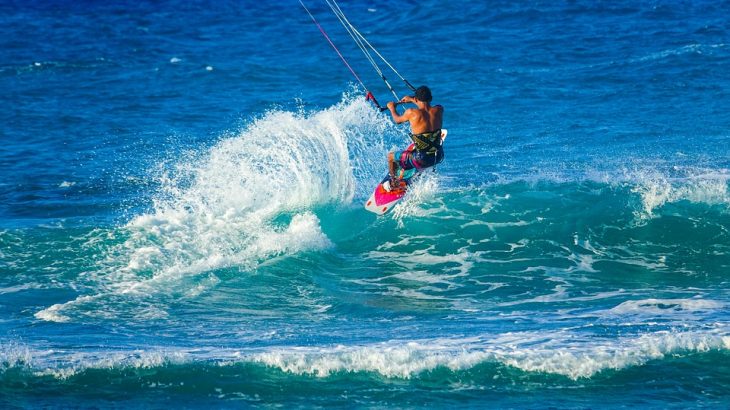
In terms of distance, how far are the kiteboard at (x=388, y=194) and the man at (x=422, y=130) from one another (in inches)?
17.4

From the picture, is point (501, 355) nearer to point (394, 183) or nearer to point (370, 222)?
point (394, 183)

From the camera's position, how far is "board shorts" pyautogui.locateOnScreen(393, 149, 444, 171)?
15.1 meters

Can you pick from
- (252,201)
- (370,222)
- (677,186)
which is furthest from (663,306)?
(252,201)

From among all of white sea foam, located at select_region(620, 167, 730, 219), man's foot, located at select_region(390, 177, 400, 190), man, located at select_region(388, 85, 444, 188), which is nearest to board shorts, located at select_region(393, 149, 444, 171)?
man, located at select_region(388, 85, 444, 188)

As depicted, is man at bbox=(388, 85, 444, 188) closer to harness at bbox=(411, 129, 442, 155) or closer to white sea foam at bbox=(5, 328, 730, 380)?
harness at bbox=(411, 129, 442, 155)

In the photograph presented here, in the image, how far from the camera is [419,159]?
1510cm

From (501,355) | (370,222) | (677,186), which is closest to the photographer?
(501,355)

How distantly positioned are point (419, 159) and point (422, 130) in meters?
0.63

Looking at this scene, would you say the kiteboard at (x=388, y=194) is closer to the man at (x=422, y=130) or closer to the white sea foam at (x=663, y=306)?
the man at (x=422, y=130)

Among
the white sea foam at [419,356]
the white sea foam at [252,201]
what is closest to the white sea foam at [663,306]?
the white sea foam at [419,356]

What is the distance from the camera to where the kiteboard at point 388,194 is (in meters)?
16.0

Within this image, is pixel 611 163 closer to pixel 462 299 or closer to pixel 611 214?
pixel 611 214

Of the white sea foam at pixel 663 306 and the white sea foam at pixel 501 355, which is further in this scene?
the white sea foam at pixel 663 306

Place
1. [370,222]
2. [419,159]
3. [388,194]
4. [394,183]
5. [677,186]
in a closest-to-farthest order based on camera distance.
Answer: [419,159] → [394,183] → [388,194] → [370,222] → [677,186]
